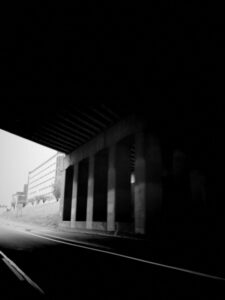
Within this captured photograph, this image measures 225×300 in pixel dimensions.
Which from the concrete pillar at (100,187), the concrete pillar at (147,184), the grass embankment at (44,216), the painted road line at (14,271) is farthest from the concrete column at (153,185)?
the grass embankment at (44,216)

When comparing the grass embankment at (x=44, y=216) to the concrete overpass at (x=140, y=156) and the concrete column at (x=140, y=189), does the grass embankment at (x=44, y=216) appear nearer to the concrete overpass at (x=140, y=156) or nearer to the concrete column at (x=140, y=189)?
the concrete overpass at (x=140, y=156)

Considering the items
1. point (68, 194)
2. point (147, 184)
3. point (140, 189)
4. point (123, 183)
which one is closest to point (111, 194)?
point (123, 183)

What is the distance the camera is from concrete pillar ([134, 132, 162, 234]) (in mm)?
11516

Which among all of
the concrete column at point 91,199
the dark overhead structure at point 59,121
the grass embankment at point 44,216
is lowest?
the grass embankment at point 44,216

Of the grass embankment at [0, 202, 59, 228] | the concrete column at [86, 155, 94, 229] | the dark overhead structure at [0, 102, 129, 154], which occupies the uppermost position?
the dark overhead structure at [0, 102, 129, 154]

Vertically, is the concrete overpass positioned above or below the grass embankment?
above

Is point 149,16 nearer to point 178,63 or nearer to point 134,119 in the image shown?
point 178,63

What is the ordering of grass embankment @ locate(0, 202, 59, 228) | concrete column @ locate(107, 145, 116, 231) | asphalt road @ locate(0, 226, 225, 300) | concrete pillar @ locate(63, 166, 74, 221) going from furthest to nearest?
grass embankment @ locate(0, 202, 59, 228)
concrete pillar @ locate(63, 166, 74, 221)
concrete column @ locate(107, 145, 116, 231)
asphalt road @ locate(0, 226, 225, 300)

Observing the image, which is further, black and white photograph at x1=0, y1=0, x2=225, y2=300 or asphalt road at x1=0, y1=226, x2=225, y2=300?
black and white photograph at x1=0, y1=0, x2=225, y2=300

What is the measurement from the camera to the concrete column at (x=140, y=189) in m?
11.6

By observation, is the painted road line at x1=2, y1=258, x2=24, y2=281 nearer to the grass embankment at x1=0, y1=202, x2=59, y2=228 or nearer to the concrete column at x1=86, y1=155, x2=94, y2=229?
the concrete column at x1=86, y1=155, x2=94, y2=229

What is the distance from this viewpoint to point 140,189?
12148 mm

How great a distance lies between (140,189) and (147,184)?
20.5 inches

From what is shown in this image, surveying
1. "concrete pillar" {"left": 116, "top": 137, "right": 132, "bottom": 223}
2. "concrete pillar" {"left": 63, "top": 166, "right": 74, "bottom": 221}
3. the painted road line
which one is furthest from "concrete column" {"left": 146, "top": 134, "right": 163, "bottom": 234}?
"concrete pillar" {"left": 63, "top": 166, "right": 74, "bottom": 221}
